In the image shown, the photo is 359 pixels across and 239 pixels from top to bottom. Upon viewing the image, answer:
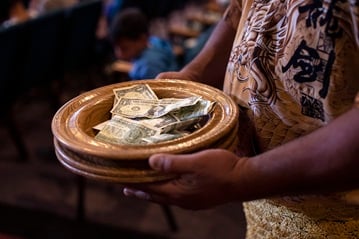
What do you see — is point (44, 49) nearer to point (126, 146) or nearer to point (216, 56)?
point (216, 56)

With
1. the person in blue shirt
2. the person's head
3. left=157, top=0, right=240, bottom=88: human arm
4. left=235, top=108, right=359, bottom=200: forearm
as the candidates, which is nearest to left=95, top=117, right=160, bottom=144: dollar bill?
left=235, top=108, right=359, bottom=200: forearm

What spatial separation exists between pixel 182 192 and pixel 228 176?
0.06 m

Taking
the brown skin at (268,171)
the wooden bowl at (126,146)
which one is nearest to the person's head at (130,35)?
the wooden bowl at (126,146)

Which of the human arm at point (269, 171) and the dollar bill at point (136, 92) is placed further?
the dollar bill at point (136, 92)

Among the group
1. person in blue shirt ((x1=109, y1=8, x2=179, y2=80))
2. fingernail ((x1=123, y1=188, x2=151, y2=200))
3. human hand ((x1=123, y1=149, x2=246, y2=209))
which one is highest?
human hand ((x1=123, y1=149, x2=246, y2=209))

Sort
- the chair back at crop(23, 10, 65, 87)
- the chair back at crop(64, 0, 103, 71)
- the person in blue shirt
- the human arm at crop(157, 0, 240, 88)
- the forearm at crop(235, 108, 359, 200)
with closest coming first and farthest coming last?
the forearm at crop(235, 108, 359, 200) → the human arm at crop(157, 0, 240, 88) → the person in blue shirt → the chair back at crop(23, 10, 65, 87) → the chair back at crop(64, 0, 103, 71)

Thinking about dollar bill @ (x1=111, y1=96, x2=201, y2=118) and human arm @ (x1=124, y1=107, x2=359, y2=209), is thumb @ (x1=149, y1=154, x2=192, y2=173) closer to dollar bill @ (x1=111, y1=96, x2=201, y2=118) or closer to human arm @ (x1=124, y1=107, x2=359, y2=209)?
human arm @ (x1=124, y1=107, x2=359, y2=209)

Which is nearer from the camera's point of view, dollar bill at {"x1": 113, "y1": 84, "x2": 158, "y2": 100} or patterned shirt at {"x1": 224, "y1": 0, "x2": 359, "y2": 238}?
patterned shirt at {"x1": 224, "y1": 0, "x2": 359, "y2": 238}

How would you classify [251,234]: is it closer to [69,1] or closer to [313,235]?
[313,235]

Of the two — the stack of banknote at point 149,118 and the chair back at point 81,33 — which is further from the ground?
the stack of banknote at point 149,118

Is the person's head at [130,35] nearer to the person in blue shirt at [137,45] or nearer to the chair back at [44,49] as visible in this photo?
the person in blue shirt at [137,45]

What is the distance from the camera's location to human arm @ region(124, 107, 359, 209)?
0.56m

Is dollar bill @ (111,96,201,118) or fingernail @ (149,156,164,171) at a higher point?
fingernail @ (149,156,164,171)

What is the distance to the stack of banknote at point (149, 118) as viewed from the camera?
0.67 m
